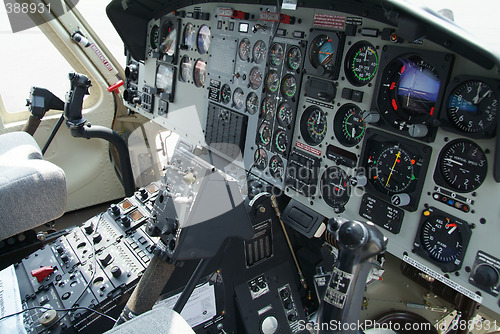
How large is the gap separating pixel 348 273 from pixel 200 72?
246 cm

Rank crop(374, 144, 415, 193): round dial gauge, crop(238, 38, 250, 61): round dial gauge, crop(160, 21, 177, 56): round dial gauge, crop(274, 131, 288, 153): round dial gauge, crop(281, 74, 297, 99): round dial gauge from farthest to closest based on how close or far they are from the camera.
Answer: crop(160, 21, 177, 56): round dial gauge
crop(238, 38, 250, 61): round dial gauge
crop(274, 131, 288, 153): round dial gauge
crop(281, 74, 297, 99): round dial gauge
crop(374, 144, 415, 193): round dial gauge

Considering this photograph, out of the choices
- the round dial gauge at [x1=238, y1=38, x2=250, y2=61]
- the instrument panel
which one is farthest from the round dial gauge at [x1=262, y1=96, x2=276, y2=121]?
the round dial gauge at [x1=238, y1=38, x2=250, y2=61]

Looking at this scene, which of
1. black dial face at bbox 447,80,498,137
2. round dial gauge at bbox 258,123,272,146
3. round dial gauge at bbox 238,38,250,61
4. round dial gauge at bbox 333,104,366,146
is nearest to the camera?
black dial face at bbox 447,80,498,137

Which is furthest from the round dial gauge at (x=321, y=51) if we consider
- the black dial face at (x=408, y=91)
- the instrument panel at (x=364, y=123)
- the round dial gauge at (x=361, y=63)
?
the black dial face at (x=408, y=91)

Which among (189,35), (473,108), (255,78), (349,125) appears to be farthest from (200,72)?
(473,108)

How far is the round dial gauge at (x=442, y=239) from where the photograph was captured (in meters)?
1.83

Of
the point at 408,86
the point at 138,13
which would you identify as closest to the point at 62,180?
the point at 408,86

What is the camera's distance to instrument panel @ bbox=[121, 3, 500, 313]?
1727mm

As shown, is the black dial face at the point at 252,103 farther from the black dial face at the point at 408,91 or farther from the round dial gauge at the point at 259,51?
the black dial face at the point at 408,91

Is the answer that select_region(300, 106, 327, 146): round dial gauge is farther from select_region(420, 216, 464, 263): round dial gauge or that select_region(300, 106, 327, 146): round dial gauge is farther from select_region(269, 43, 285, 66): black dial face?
select_region(420, 216, 464, 263): round dial gauge

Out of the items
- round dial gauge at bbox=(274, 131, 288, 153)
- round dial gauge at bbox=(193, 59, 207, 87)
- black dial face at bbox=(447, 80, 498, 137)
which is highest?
black dial face at bbox=(447, 80, 498, 137)

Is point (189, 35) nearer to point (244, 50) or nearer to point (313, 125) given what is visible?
point (244, 50)

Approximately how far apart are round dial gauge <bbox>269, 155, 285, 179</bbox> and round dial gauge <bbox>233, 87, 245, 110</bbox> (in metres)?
0.51

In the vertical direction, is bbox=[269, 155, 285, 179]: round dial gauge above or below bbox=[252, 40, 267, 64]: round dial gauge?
below
